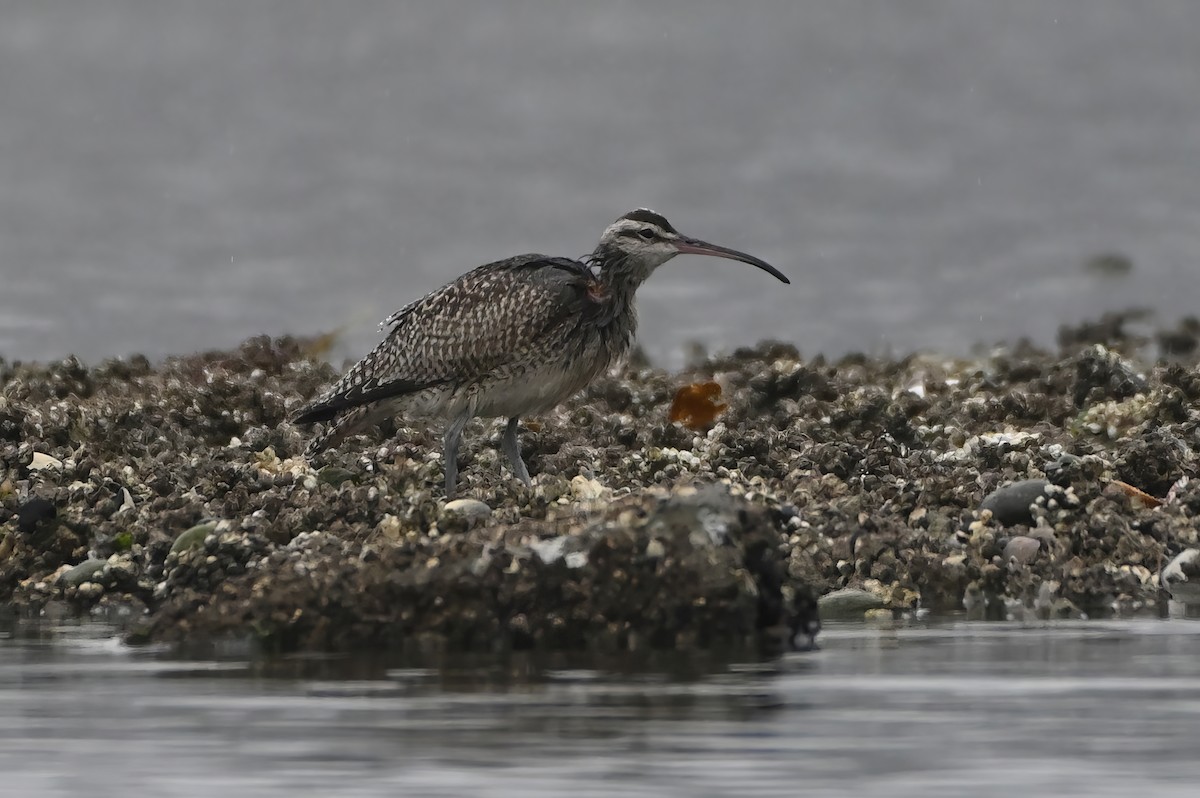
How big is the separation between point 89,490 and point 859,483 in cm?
601

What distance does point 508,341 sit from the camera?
16.1 meters

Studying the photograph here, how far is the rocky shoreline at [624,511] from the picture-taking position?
10633mm

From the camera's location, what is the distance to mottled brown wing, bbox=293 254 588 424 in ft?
52.8

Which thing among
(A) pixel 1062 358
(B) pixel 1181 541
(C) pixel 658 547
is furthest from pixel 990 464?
(A) pixel 1062 358

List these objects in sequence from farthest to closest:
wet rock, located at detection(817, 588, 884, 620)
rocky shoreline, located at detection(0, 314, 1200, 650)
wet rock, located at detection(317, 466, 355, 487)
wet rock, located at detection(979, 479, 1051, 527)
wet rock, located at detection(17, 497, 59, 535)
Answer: wet rock, located at detection(317, 466, 355, 487)
wet rock, located at detection(17, 497, 59, 535)
wet rock, located at detection(979, 479, 1051, 527)
wet rock, located at detection(817, 588, 884, 620)
rocky shoreline, located at detection(0, 314, 1200, 650)

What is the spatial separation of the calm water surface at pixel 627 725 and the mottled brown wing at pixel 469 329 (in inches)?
231

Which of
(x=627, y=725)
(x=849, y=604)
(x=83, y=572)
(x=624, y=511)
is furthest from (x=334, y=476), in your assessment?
(x=627, y=725)

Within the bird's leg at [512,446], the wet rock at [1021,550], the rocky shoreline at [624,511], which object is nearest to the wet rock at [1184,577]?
the rocky shoreline at [624,511]

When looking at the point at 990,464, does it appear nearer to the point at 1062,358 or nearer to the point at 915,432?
the point at 915,432

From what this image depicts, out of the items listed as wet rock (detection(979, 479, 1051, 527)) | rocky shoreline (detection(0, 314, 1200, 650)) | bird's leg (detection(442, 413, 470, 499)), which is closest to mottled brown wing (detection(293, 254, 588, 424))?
bird's leg (detection(442, 413, 470, 499))

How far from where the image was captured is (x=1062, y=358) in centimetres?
2816

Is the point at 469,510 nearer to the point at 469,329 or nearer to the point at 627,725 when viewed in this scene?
the point at 469,329

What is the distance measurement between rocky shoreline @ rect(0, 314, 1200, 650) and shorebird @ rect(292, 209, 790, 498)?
0.53 metres

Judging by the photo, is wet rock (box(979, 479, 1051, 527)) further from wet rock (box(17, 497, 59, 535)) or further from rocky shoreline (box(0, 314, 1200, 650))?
wet rock (box(17, 497, 59, 535))
